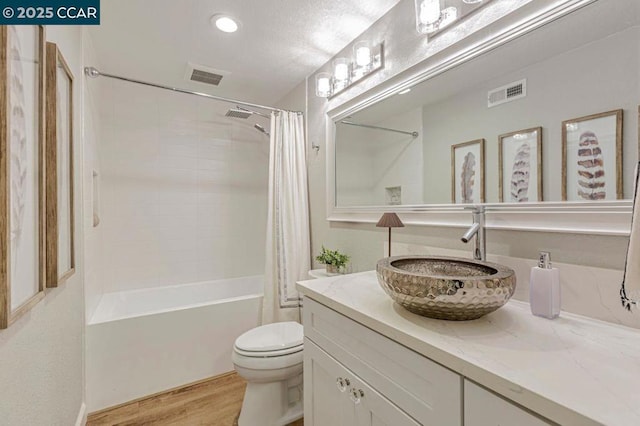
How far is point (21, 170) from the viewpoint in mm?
Result: 762

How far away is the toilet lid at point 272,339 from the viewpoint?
1.47 metres

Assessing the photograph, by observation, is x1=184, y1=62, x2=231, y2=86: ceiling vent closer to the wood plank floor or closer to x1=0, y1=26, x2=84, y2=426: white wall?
x1=0, y1=26, x2=84, y2=426: white wall

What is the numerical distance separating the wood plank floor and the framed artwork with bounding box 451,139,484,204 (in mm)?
1479

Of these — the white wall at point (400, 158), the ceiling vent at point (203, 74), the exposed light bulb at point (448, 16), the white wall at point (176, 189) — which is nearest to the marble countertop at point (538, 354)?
the white wall at point (400, 158)

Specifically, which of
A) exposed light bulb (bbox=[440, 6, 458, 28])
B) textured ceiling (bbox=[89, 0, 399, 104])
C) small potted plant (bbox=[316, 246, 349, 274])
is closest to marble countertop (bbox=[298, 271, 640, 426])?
small potted plant (bbox=[316, 246, 349, 274])

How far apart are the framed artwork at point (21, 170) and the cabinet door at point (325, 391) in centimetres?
85

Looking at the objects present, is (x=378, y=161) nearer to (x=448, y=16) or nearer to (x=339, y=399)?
(x=448, y=16)

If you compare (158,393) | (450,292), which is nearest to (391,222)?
(450,292)

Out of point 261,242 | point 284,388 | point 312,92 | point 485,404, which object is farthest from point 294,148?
point 485,404

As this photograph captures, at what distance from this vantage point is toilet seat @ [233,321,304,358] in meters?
1.46

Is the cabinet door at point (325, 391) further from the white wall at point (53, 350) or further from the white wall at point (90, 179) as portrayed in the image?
the white wall at point (90, 179)

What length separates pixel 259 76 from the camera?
230cm

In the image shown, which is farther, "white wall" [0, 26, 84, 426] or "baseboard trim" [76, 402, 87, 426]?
"baseboard trim" [76, 402, 87, 426]

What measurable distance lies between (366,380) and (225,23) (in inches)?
75.0
